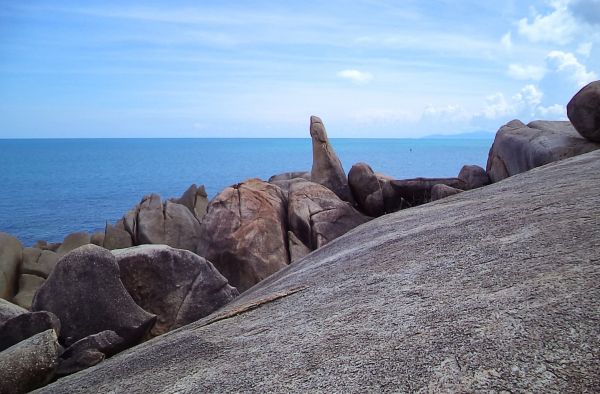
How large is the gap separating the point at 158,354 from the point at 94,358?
1.77 m

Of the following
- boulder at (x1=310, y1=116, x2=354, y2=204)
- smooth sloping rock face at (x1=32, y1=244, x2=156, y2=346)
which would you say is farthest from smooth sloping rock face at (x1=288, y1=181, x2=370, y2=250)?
smooth sloping rock face at (x1=32, y1=244, x2=156, y2=346)

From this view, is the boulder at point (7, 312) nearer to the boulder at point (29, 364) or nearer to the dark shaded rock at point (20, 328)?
the dark shaded rock at point (20, 328)

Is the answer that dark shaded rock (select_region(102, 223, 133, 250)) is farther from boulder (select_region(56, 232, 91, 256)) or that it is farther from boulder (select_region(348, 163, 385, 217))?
boulder (select_region(348, 163, 385, 217))

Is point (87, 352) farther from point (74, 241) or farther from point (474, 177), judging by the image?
point (74, 241)

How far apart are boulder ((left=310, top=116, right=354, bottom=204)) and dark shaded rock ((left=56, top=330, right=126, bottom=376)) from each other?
41.6 ft

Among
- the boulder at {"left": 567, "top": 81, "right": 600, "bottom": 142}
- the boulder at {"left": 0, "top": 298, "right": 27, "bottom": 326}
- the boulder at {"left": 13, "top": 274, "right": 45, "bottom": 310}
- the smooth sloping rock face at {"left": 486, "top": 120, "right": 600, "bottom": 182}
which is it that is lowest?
the boulder at {"left": 13, "top": 274, "right": 45, "bottom": 310}

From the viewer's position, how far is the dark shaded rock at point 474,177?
19.6 metres

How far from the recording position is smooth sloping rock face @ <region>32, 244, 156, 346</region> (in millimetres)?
9023

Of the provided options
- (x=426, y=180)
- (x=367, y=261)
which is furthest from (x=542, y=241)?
(x=426, y=180)

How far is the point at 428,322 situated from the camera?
188 inches

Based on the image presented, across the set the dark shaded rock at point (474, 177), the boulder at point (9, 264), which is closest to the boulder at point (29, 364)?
the boulder at point (9, 264)

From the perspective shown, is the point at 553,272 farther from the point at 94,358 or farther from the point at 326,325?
the point at 94,358

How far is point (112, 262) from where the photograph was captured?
9477 millimetres

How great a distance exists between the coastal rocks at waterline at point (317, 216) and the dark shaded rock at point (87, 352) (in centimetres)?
849
